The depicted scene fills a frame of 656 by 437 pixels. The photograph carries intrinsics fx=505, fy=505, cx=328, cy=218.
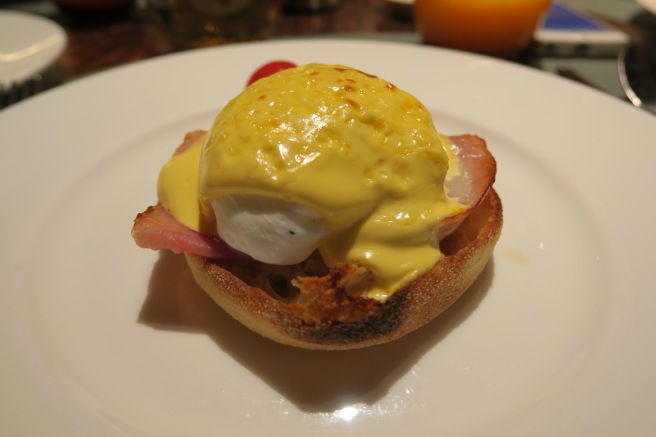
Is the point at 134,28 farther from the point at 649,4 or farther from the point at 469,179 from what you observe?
the point at 649,4

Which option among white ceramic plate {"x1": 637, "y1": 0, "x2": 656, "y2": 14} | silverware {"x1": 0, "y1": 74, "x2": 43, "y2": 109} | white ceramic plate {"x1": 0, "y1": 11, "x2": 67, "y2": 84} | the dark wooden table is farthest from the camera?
the dark wooden table

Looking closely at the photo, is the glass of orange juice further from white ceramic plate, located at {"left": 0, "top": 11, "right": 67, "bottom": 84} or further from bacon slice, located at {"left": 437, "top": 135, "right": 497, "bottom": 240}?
white ceramic plate, located at {"left": 0, "top": 11, "right": 67, "bottom": 84}

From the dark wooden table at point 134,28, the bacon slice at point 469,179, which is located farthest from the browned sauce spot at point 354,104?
the dark wooden table at point 134,28

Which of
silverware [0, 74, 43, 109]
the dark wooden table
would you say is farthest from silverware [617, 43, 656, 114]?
silverware [0, 74, 43, 109]

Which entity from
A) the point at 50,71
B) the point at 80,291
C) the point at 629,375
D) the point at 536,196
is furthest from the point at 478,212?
the point at 50,71

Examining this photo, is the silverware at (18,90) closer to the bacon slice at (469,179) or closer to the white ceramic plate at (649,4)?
the bacon slice at (469,179)

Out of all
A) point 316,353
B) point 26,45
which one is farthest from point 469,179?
point 26,45

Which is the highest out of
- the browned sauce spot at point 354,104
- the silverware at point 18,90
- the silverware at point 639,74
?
the browned sauce spot at point 354,104
